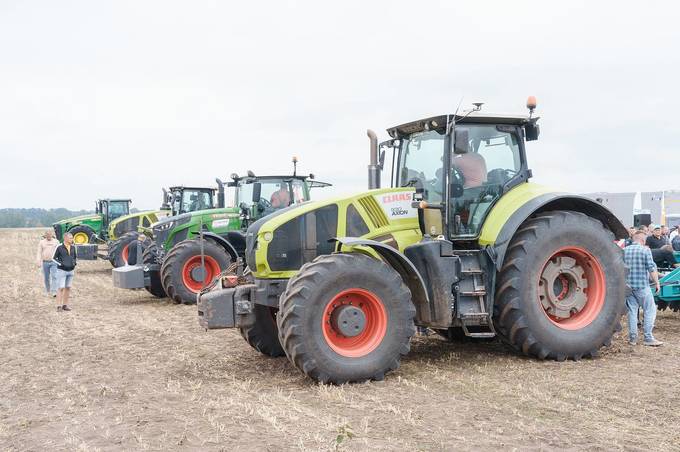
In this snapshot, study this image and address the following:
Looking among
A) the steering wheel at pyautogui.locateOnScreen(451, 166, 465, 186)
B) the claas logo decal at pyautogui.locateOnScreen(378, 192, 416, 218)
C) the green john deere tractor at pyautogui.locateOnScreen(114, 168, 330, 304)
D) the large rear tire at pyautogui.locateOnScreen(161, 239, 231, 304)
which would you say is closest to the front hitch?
the claas logo decal at pyautogui.locateOnScreen(378, 192, 416, 218)

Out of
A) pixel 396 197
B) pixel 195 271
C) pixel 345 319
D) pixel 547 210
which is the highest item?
pixel 396 197

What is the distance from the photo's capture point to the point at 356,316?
22.4 ft

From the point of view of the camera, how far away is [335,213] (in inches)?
295

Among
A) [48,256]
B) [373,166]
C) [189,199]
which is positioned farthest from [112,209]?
[373,166]

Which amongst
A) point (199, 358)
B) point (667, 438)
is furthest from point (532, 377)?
point (199, 358)

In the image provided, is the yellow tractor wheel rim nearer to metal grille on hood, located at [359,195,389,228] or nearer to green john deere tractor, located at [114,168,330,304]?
green john deere tractor, located at [114,168,330,304]

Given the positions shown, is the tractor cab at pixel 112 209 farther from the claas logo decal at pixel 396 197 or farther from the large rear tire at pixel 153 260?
the claas logo decal at pixel 396 197

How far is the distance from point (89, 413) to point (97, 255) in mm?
17554

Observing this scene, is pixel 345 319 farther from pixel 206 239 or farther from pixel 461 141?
pixel 206 239

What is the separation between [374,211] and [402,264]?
2.34 feet

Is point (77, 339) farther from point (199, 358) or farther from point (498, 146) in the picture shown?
→ point (498, 146)

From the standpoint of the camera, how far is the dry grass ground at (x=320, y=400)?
5164 mm

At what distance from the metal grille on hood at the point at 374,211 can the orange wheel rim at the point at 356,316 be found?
98 cm

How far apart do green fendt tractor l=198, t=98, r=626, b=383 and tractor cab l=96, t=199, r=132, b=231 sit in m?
19.6
